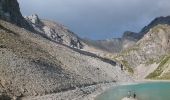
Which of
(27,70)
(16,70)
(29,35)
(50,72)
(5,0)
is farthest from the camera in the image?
(5,0)

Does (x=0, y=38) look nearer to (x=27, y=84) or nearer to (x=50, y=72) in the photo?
(x=50, y=72)

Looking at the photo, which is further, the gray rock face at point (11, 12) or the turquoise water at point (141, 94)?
the gray rock face at point (11, 12)

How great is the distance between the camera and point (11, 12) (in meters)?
178

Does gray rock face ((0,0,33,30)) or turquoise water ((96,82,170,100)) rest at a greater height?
gray rock face ((0,0,33,30))

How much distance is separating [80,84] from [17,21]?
72275 millimetres

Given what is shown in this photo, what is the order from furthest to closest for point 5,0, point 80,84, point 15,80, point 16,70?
point 5,0 → point 80,84 → point 16,70 → point 15,80

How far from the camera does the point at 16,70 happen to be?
260ft

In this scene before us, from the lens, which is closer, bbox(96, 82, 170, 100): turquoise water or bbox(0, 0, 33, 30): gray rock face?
bbox(96, 82, 170, 100): turquoise water

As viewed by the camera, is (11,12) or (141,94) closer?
(141,94)

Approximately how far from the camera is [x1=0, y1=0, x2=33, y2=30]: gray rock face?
166m

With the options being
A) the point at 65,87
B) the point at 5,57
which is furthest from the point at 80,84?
the point at 5,57

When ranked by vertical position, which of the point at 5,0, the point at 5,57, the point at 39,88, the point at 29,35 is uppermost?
the point at 5,0

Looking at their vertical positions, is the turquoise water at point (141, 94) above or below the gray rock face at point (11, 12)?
below

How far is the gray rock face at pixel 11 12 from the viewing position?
166 meters
